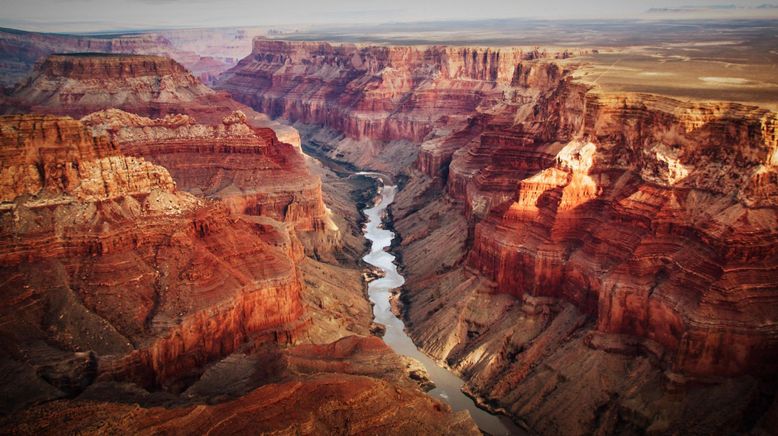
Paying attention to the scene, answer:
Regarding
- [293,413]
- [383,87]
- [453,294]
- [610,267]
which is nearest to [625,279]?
[610,267]

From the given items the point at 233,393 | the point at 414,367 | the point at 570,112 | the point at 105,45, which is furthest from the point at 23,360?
the point at 105,45

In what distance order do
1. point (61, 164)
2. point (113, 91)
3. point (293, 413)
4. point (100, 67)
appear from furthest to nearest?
1. point (100, 67)
2. point (113, 91)
3. point (61, 164)
4. point (293, 413)

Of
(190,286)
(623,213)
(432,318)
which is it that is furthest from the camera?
(432,318)

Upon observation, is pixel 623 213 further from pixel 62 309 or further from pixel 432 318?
pixel 62 309

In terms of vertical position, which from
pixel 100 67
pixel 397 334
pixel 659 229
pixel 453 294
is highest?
pixel 100 67

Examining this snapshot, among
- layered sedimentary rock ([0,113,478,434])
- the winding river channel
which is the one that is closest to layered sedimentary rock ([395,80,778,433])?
the winding river channel

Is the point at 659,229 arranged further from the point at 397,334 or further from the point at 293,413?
the point at 293,413

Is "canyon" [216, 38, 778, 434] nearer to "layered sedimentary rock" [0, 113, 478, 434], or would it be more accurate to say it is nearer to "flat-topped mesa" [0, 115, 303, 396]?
"layered sedimentary rock" [0, 113, 478, 434]
